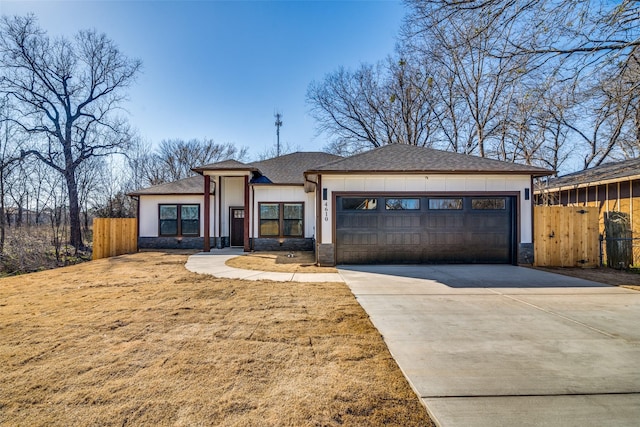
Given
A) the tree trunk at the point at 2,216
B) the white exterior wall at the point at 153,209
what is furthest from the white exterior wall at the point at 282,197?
the tree trunk at the point at 2,216

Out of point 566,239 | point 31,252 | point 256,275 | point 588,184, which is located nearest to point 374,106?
point 588,184

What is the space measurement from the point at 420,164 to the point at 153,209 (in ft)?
42.0

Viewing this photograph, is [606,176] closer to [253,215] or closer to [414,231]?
[414,231]

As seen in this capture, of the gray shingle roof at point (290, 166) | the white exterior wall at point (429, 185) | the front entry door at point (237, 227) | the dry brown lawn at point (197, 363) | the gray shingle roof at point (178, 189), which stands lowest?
the dry brown lawn at point (197, 363)

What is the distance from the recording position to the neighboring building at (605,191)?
10.2 m

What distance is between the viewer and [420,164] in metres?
9.41

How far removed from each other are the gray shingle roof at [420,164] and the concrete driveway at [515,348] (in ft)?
12.3

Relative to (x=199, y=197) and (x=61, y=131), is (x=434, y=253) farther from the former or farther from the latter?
(x=61, y=131)

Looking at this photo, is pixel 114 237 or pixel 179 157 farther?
pixel 179 157

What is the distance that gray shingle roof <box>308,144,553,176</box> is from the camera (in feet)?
29.5

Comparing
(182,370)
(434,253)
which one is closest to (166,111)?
(434,253)

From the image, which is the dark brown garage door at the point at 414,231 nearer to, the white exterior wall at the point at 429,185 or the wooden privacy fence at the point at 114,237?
the white exterior wall at the point at 429,185

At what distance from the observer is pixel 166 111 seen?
1766cm

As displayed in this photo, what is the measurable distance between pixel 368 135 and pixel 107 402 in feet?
79.2
